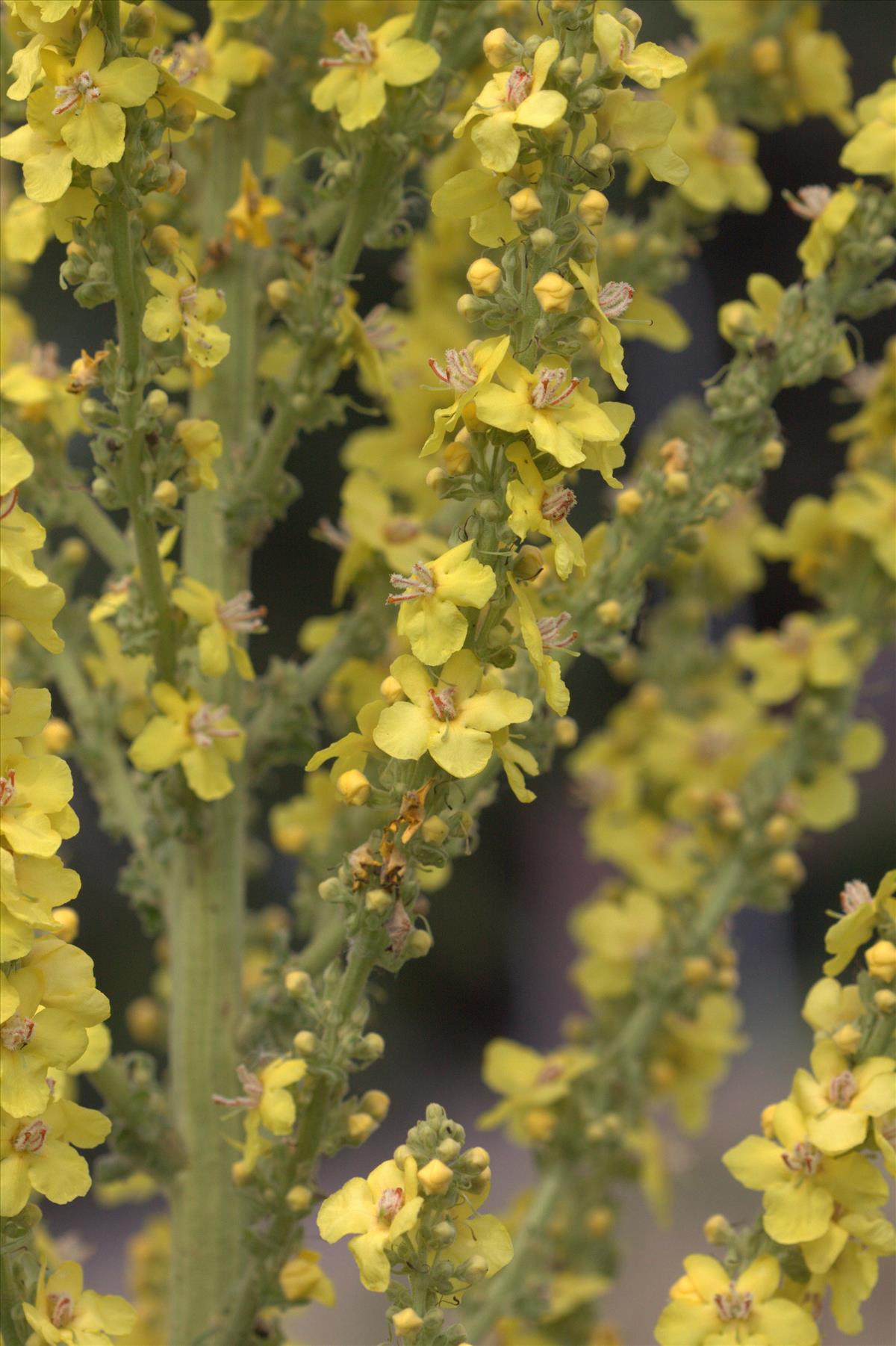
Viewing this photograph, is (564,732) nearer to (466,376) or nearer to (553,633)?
(553,633)

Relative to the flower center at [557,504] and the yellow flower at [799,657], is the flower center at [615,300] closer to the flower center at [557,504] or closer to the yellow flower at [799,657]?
the flower center at [557,504]

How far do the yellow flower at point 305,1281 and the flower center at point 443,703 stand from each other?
0.71 meters

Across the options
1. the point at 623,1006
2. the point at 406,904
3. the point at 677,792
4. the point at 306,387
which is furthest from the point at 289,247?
the point at 623,1006

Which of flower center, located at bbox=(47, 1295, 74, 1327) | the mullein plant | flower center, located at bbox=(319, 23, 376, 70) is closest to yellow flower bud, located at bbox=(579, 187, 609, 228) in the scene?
the mullein plant

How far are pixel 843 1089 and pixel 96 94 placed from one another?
3.62 ft

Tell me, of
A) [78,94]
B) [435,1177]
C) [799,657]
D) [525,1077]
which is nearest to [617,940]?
[525,1077]

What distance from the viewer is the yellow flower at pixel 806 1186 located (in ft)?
4.73

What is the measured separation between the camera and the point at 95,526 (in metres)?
2.00

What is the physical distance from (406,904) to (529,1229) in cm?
93

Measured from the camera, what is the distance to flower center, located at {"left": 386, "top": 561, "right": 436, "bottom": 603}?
1263 mm

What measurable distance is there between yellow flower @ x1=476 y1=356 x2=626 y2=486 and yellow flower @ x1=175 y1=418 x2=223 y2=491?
47 cm

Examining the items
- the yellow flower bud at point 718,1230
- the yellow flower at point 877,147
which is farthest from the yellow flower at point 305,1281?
the yellow flower at point 877,147

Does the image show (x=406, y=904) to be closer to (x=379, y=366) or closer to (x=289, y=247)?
(x=379, y=366)

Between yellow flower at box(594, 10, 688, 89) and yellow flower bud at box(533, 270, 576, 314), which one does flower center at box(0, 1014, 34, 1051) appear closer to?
yellow flower bud at box(533, 270, 576, 314)
